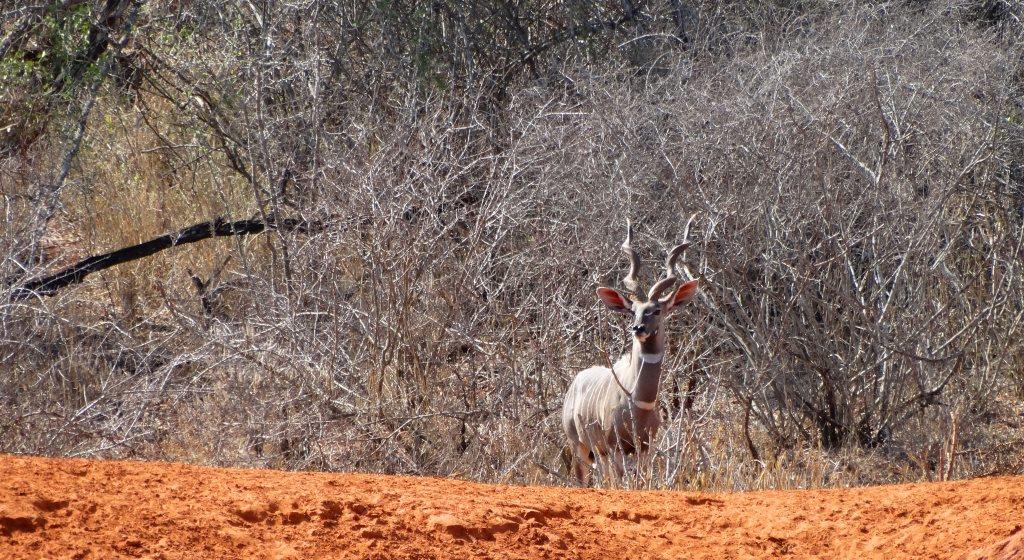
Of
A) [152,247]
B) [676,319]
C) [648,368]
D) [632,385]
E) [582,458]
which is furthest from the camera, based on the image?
[152,247]

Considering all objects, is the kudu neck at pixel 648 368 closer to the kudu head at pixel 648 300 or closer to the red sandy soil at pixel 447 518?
the kudu head at pixel 648 300

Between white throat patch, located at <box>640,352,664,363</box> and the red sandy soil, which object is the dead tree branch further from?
the red sandy soil

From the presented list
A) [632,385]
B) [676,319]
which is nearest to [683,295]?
[632,385]

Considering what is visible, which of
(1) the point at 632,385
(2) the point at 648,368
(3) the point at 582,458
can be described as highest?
(2) the point at 648,368

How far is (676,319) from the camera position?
9.82 meters

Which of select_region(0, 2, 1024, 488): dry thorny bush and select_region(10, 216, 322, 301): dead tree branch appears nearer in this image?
select_region(0, 2, 1024, 488): dry thorny bush

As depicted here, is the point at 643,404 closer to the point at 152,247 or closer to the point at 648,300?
the point at 648,300

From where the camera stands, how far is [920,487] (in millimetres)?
4902

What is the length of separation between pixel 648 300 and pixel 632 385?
1.85 ft

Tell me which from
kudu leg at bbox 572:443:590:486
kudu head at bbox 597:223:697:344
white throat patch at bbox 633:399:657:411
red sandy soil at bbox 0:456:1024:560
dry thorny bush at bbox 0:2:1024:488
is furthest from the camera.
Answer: dry thorny bush at bbox 0:2:1024:488

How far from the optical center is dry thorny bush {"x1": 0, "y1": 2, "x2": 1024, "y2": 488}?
8578mm

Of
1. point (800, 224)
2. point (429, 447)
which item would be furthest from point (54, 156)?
point (800, 224)

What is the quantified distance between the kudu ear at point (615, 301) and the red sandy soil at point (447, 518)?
2.85 metres

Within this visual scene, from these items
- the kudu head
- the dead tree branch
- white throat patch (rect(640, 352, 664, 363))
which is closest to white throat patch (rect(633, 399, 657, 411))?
white throat patch (rect(640, 352, 664, 363))
